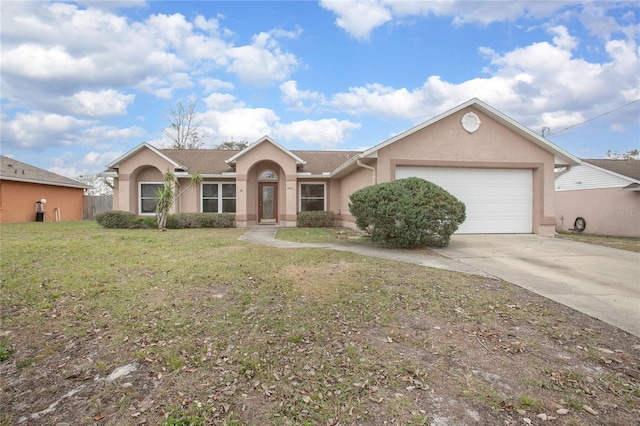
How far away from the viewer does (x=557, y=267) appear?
285 inches

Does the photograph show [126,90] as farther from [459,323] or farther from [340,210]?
[459,323]

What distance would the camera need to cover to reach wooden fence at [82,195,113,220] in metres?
26.0

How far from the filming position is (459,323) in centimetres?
409

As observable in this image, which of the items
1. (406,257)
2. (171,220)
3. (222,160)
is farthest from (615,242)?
(222,160)

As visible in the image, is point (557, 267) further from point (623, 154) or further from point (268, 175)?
point (623, 154)

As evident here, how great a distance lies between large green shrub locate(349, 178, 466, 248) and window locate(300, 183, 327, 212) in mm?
9486

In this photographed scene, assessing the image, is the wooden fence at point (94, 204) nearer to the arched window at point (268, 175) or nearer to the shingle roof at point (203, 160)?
the shingle roof at point (203, 160)

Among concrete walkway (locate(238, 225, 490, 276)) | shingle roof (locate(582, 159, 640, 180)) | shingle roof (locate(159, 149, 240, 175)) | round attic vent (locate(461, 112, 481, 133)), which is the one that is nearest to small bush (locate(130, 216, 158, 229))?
shingle roof (locate(159, 149, 240, 175))

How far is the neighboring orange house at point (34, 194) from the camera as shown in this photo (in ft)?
63.9

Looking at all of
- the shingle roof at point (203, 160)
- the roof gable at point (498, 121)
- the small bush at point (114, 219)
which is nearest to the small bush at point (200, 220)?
the small bush at point (114, 219)

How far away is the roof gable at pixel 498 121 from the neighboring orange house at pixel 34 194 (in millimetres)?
21079

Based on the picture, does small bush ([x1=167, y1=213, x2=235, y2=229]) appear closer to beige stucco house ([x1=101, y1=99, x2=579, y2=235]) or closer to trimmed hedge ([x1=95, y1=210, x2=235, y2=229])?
trimmed hedge ([x1=95, y1=210, x2=235, y2=229])

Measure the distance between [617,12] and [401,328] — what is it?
14476 millimetres

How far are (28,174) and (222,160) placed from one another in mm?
12594
